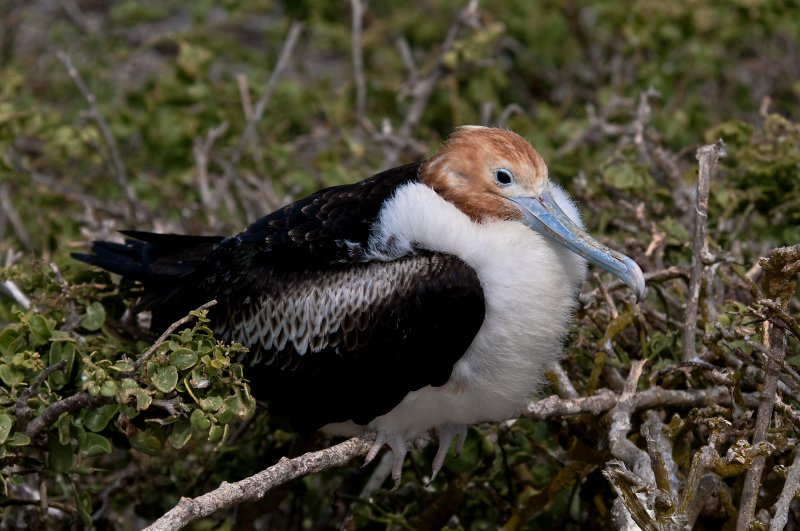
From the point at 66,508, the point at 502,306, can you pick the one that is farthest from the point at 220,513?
the point at 502,306

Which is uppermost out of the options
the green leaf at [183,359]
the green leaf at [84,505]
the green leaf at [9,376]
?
the green leaf at [183,359]

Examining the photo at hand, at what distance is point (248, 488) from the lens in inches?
92.9

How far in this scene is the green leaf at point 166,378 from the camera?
254 centimetres

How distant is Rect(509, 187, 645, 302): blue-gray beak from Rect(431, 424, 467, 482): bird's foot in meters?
0.55

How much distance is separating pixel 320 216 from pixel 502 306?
55 cm

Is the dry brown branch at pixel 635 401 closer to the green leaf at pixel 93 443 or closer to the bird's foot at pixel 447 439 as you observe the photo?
the bird's foot at pixel 447 439

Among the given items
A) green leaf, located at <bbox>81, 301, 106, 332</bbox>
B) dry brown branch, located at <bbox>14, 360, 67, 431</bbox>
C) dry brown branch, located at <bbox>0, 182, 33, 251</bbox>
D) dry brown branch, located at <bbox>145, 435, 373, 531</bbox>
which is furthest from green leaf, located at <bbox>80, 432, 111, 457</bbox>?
dry brown branch, located at <bbox>0, 182, 33, 251</bbox>

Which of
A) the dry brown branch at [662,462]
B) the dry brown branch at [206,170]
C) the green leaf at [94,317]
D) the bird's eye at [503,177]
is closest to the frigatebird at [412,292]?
the bird's eye at [503,177]

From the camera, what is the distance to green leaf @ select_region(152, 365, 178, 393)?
8.35 ft

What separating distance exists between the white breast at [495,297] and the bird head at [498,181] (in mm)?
47

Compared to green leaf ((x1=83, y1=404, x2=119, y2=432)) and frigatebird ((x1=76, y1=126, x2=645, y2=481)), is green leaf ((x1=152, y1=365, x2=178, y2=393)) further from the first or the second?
frigatebird ((x1=76, y1=126, x2=645, y2=481))

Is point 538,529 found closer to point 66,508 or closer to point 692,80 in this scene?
point 66,508

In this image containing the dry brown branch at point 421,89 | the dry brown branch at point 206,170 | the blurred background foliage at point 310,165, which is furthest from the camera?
the dry brown branch at point 421,89

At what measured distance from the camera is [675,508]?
2391 millimetres
